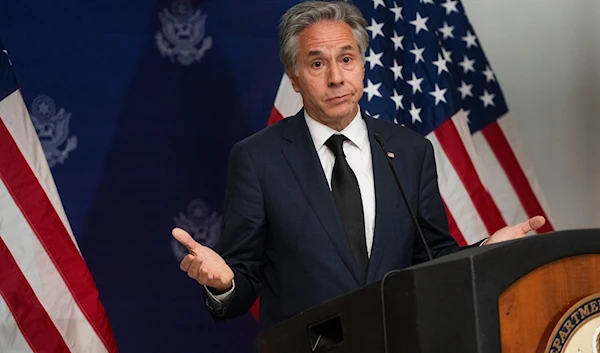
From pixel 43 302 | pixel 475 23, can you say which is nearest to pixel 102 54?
pixel 43 302

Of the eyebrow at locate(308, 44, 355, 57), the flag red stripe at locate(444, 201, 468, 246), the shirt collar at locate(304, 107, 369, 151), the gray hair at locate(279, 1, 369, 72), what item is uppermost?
the gray hair at locate(279, 1, 369, 72)

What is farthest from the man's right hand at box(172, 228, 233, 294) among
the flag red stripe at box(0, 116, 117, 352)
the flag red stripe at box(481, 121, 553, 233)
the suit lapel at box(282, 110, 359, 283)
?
the flag red stripe at box(481, 121, 553, 233)

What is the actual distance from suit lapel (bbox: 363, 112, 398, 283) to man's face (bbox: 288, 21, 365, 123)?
12 centimetres

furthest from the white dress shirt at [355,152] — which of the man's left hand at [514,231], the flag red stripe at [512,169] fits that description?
the flag red stripe at [512,169]

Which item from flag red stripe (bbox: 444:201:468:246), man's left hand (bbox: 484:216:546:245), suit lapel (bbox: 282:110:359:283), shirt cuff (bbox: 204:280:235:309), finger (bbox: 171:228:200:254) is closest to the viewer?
finger (bbox: 171:228:200:254)

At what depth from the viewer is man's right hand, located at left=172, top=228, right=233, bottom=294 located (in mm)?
1735

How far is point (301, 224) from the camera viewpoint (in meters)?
2.07

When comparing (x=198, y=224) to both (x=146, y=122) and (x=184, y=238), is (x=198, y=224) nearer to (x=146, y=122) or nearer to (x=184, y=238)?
(x=146, y=122)

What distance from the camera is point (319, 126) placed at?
7.25 feet

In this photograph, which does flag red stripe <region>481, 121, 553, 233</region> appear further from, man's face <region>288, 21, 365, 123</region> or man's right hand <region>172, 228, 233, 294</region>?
man's right hand <region>172, 228, 233, 294</region>

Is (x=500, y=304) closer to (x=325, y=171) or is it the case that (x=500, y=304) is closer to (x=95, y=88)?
(x=325, y=171)

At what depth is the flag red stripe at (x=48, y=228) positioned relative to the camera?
2.65 metres

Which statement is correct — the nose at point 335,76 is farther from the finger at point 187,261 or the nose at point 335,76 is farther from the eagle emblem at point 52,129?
the eagle emblem at point 52,129

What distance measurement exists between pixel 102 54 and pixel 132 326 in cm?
89
